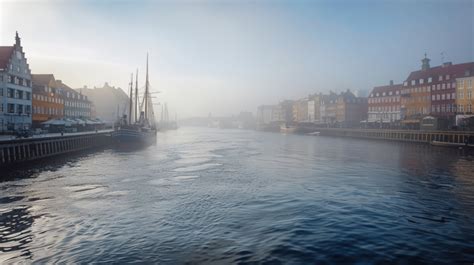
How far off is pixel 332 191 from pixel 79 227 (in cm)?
1644

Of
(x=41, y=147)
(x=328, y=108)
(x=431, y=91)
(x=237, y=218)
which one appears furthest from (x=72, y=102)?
(x=328, y=108)

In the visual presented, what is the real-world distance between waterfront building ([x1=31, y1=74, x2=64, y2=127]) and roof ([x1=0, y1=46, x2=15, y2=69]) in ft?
42.2

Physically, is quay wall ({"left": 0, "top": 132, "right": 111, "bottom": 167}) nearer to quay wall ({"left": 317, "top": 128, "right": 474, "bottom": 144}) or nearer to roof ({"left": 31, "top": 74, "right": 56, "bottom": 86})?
roof ({"left": 31, "top": 74, "right": 56, "bottom": 86})

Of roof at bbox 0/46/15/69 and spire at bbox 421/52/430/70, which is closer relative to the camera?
roof at bbox 0/46/15/69

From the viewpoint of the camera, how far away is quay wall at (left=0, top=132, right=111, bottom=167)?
36062 millimetres

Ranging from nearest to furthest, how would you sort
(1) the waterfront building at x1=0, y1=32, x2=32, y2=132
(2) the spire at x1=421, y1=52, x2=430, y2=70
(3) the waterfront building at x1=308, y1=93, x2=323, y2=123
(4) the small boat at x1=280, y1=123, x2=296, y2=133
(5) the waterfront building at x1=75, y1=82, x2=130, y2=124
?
(1) the waterfront building at x1=0, y1=32, x2=32, y2=132, (2) the spire at x1=421, y1=52, x2=430, y2=70, (5) the waterfront building at x1=75, y1=82, x2=130, y2=124, (4) the small boat at x1=280, y1=123, x2=296, y2=133, (3) the waterfront building at x1=308, y1=93, x2=323, y2=123

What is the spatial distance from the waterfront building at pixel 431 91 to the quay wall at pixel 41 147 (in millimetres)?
81955

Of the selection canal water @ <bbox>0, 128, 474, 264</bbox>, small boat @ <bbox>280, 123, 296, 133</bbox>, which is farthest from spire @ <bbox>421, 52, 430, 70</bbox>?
canal water @ <bbox>0, 128, 474, 264</bbox>

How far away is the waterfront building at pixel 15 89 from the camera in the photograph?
61312mm

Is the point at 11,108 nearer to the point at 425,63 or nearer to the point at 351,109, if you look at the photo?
the point at 425,63

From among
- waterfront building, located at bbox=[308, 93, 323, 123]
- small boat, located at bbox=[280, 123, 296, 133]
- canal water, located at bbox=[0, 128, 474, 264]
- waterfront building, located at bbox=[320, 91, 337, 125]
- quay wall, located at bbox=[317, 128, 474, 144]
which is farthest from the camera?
waterfront building, located at bbox=[308, 93, 323, 123]

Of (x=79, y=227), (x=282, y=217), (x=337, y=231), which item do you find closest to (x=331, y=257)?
(x=337, y=231)

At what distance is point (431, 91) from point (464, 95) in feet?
56.8

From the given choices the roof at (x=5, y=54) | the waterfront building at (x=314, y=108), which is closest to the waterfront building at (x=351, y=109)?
the waterfront building at (x=314, y=108)
